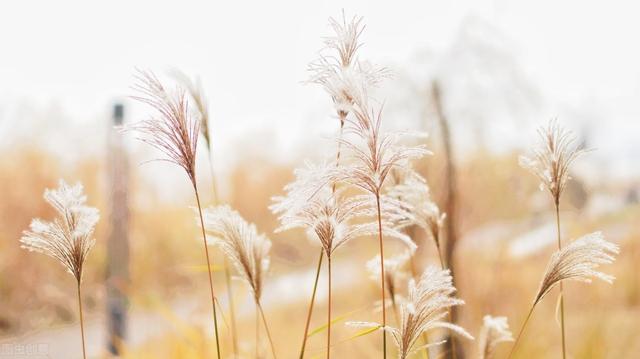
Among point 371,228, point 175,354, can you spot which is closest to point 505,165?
point 175,354

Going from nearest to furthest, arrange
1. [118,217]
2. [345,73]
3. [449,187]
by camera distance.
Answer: [345,73]
[449,187]
[118,217]

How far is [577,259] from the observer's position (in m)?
0.86

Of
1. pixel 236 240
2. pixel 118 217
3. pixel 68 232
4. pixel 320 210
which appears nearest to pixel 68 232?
pixel 68 232

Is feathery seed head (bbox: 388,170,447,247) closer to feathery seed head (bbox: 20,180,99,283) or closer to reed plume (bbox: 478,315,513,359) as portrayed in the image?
reed plume (bbox: 478,315,513,359)

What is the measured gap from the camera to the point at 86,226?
2.84 feet

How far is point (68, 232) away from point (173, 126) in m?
0.19

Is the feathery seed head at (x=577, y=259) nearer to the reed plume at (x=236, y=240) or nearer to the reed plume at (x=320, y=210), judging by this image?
the reed plume at (x=320, y=210)

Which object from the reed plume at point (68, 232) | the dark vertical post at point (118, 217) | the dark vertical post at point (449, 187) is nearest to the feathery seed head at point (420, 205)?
the reed plume at point (68, 232)

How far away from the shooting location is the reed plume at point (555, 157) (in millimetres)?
936

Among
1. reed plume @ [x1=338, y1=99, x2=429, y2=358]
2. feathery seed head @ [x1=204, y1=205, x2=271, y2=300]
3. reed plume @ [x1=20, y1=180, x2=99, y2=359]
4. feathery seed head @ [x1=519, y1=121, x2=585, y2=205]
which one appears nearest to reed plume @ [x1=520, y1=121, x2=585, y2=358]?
feathery seed head @ [x1=519, y1=121, x2=585, y2=205]

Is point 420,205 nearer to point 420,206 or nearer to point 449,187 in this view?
point 420,206

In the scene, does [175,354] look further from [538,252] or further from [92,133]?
[92,133]

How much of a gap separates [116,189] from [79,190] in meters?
3.50

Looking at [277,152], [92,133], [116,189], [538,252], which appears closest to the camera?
[538,252]
